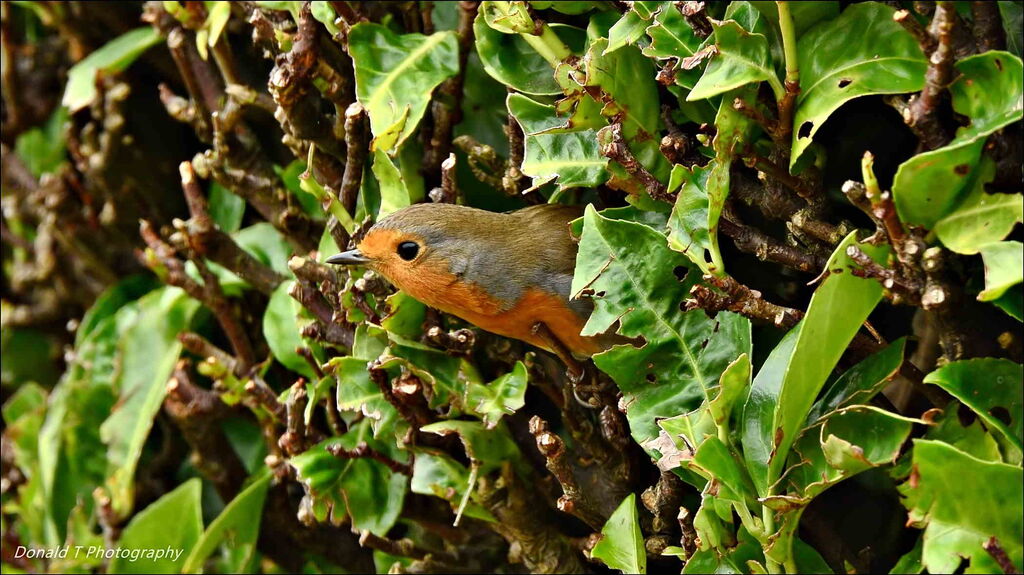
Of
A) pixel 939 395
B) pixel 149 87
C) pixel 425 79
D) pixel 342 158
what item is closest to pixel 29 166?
pixel 149 87

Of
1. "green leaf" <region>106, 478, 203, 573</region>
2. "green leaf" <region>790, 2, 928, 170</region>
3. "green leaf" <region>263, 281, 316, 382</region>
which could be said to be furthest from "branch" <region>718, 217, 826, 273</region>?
"green leaf" <region>106, 478, 203, 573</region>

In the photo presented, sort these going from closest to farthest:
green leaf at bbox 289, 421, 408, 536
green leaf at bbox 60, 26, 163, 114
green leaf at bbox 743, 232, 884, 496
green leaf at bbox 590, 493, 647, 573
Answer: green leaf at bbox 743, 232, 884, 496, green leaf at bbox 590, 493, 647, 573, green leaf at bbox 289, 421, 408, 536, green leaf at bbox 60, 26, 163, 114

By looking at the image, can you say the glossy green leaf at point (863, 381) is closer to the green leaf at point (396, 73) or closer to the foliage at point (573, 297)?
the foliage at point (573, 297)

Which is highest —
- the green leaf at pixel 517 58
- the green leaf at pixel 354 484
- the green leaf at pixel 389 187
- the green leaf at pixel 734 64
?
the green leaf at pixel 734 64

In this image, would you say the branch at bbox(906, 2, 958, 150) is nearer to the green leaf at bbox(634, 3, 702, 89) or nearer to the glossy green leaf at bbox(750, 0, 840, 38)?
the glossy green leaf at bbox(750, 0, 840, 38)

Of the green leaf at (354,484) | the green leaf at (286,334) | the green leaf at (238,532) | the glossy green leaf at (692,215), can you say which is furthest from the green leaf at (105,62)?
the glossy green leaf at (692,215)

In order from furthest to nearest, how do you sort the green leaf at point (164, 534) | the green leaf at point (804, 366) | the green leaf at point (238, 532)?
the green leaf at point (164, 534) → the green leaf at point (238, 532) → the green leaf at point (804, 366)
